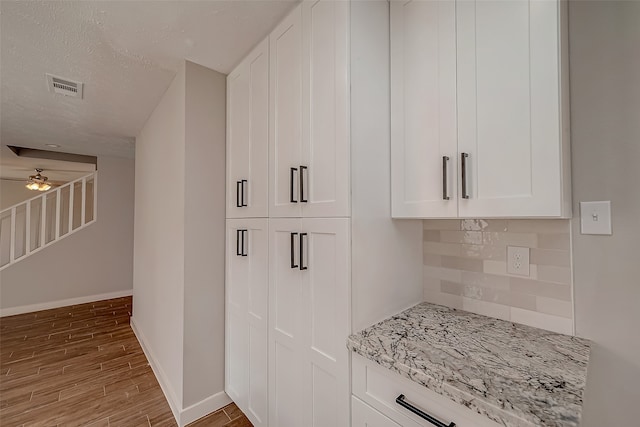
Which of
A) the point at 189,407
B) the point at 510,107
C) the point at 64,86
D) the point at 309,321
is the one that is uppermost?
the point at 64,86

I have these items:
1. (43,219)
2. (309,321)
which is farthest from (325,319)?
(43,219)

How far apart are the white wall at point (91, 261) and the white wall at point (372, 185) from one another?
5.22 metres

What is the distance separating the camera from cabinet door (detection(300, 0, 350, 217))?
115 centimetres

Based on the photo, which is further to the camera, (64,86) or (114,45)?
(64,86)

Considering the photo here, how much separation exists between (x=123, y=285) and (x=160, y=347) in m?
3.41

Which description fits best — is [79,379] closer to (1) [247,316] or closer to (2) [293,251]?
(1) [247,316]

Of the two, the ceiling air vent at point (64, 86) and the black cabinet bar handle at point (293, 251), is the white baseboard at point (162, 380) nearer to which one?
the black cabinet bar handle at point (293, 251)

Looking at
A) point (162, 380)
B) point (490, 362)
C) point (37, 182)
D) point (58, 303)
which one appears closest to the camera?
point (490, 362)

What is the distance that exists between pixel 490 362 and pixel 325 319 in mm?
617

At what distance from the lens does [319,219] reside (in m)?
1.25

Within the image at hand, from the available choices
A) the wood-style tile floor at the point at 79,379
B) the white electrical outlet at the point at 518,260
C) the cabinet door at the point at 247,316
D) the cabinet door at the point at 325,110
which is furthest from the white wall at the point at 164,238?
the white electrical outlet at the point at 518,260

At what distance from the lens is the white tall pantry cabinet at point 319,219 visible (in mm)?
1145

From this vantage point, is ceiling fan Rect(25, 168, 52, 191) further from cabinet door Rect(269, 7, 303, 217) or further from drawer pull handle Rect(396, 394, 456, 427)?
drawer pull handle Rect(396, 394, 456, 427)

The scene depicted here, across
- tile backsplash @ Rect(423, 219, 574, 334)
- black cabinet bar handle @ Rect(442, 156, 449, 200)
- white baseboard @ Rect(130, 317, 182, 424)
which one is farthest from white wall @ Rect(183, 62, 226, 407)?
black cabinet bar handle @ Rect(442, 156, 449, 200)
